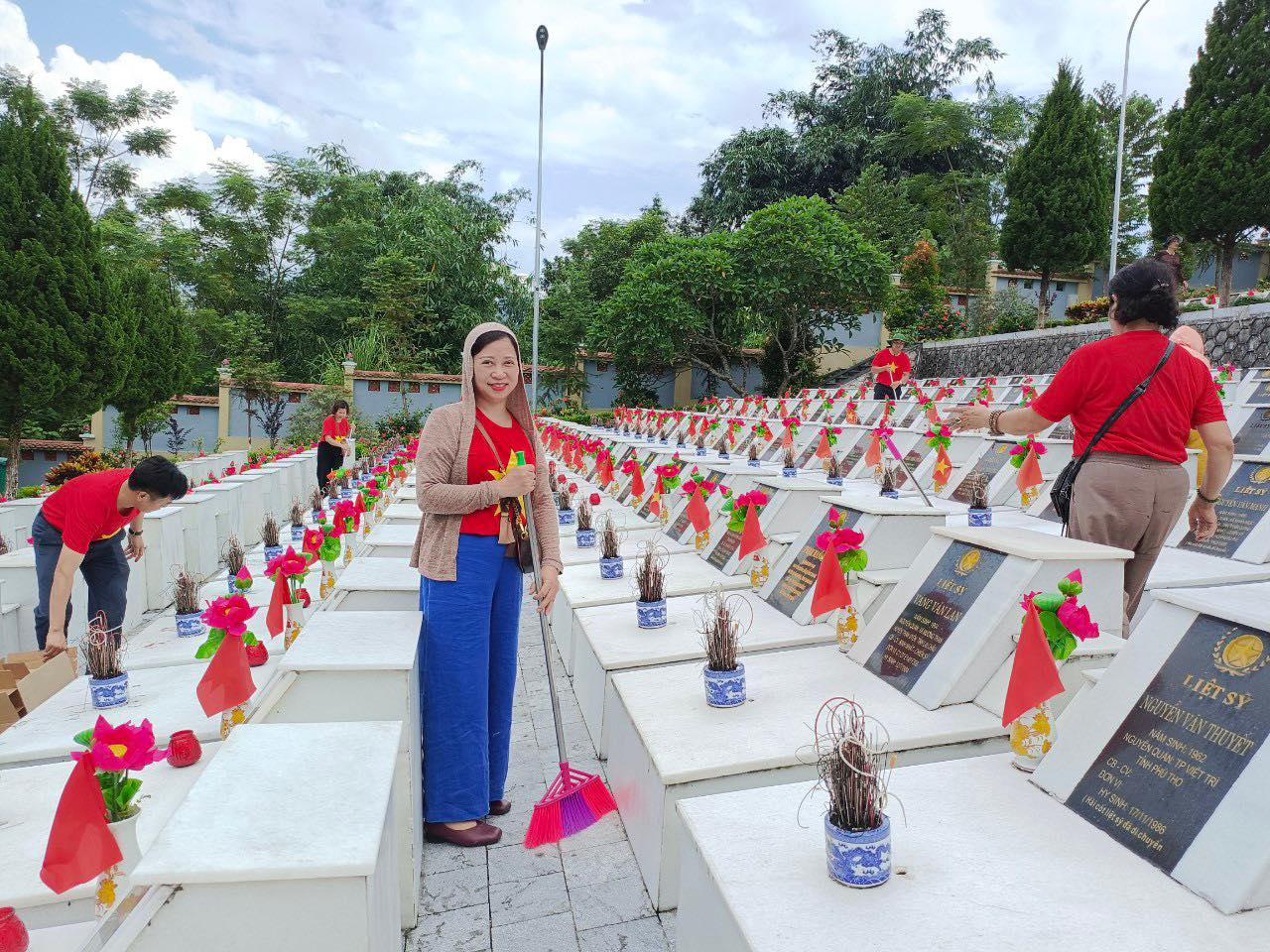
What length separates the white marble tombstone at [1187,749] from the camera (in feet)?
4.44

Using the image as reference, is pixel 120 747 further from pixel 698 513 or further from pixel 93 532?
pixel 698 513

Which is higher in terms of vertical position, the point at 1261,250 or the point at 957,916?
the point at 1261,250

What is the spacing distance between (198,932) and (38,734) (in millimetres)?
1782

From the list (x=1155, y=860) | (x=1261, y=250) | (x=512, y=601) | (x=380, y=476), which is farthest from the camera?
(x=1261, y=250)

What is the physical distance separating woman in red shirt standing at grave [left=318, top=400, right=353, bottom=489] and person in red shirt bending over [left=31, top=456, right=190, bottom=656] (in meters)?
5.20

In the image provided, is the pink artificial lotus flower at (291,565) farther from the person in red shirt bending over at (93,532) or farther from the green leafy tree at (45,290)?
the green leafy tree at (45,290)

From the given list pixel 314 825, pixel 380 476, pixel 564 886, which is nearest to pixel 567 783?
pixel 564 886

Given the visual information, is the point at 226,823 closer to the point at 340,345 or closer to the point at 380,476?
the point at 380,476

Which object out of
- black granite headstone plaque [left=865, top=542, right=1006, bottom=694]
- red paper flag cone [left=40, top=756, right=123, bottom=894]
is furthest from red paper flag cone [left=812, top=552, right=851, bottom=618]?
red paper flag cone [left=40, top=756, right=123, bottom=894]

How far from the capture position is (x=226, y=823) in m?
1.29

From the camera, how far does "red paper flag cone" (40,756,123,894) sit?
1.48 m

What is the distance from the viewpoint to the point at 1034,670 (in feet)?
5.83

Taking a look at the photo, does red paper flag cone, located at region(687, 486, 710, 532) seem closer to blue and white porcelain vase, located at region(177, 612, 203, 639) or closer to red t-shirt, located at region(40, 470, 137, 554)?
blue and white porcelain vase, located at region(177, 612, 203, 639)

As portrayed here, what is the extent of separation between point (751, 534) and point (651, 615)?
70cm
